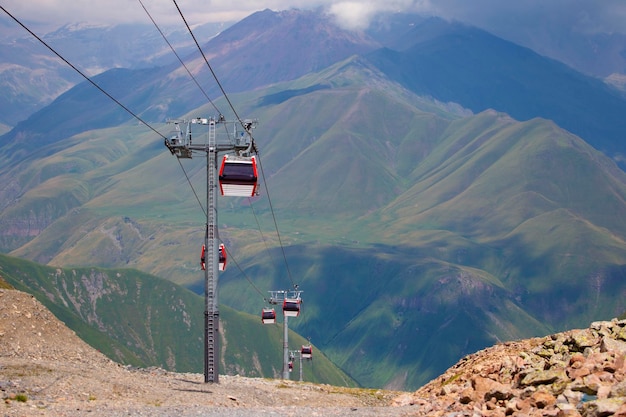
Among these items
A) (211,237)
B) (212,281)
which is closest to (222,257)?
(211,237)

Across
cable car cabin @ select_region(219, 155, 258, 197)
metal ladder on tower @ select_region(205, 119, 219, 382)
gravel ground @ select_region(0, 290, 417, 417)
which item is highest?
cable car cabin @ select_region(219, 155, 258, 197)

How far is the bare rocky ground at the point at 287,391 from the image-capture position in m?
31.9

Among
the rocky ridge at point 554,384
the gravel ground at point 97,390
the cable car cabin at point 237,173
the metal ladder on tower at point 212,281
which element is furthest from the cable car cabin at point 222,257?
the rocky ridge at point 554,384

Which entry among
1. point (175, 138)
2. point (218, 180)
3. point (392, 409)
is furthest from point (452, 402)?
point (175, 138)

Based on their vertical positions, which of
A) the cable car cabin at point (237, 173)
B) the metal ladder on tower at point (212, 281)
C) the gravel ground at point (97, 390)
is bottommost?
the gravel ground at point (97, 390)

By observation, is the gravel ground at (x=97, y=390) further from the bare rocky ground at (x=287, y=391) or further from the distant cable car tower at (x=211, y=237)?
the distant cable car tower at (x=211, y=237)

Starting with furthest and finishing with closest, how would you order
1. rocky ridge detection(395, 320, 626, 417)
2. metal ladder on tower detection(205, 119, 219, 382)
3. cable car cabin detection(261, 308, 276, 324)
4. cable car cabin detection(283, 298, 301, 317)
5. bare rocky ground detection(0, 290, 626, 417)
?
1. cable car cabin detection(261, 308, 276, 324)
2. cable car cabin detection(283, 298, 301, 317)
3. metal ladder on tower detection(205, 119, 219, 382)
4. bare rocky ground detection(0, 290, 626, 417)
5. rocky ridge detection(395, 320, 626, 417)

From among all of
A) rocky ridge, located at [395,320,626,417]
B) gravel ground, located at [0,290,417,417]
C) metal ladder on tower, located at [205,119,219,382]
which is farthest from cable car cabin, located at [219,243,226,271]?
rocky ridge, located at [395,320,626,417]

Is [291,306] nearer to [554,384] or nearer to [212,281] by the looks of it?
[212,281]

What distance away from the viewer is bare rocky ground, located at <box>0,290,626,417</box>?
3189 centimetres

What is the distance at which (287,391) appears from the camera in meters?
56.6

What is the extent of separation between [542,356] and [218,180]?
21.7 metres

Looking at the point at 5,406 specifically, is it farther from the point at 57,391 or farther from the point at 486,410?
the point at 486,410

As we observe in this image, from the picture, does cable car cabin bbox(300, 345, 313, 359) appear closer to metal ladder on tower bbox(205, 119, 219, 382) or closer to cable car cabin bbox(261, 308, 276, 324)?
cable car cabin bbox(261, 308, 276, 324)
